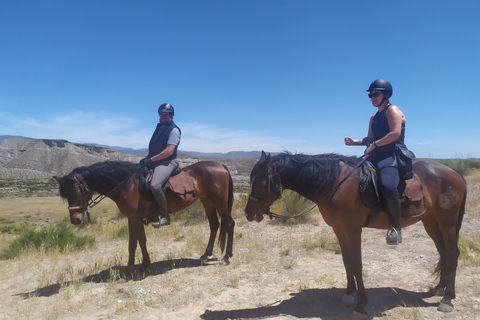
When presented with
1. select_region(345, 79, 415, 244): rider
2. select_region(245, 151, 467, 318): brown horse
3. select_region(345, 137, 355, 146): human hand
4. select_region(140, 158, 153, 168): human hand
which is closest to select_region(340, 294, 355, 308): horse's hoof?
select_region(245, 151, 467, 318): brown horse

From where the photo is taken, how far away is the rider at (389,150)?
11.8 ft

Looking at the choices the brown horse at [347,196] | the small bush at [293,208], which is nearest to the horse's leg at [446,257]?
the brown horse at [347,196]

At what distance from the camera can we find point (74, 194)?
507 centimetres

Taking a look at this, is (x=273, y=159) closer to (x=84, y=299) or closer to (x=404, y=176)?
(x=404, y=176)

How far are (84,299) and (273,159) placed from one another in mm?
3520

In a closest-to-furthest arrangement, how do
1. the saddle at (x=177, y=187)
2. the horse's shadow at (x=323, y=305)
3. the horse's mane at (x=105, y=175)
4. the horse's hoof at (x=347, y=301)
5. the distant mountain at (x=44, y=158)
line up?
the horse's shadow at (x=323, y=305), the horse's hoof at (x=347, y=301), the horse's mane at (x=105, y=175), the saddle at (x=177, y=187), the distant mountain at (x=44, y=158)

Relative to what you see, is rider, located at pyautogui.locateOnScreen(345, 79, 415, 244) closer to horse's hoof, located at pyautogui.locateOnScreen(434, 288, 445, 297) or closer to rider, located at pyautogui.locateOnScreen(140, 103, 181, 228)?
horse's hoof, located at pyautogui.locateOnScreen(434, 288, 445, 297)

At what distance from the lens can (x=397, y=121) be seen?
3.67m

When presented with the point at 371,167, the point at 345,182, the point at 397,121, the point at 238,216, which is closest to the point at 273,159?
the point at 345,182

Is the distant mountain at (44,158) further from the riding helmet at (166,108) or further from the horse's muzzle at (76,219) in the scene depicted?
the horse's muzzle at (76,219)

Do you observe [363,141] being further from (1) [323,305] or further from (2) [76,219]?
(2) [76,219]

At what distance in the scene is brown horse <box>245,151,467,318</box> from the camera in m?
3.68

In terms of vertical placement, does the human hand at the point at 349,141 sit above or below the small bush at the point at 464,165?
above

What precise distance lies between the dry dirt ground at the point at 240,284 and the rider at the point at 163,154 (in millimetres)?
1276
